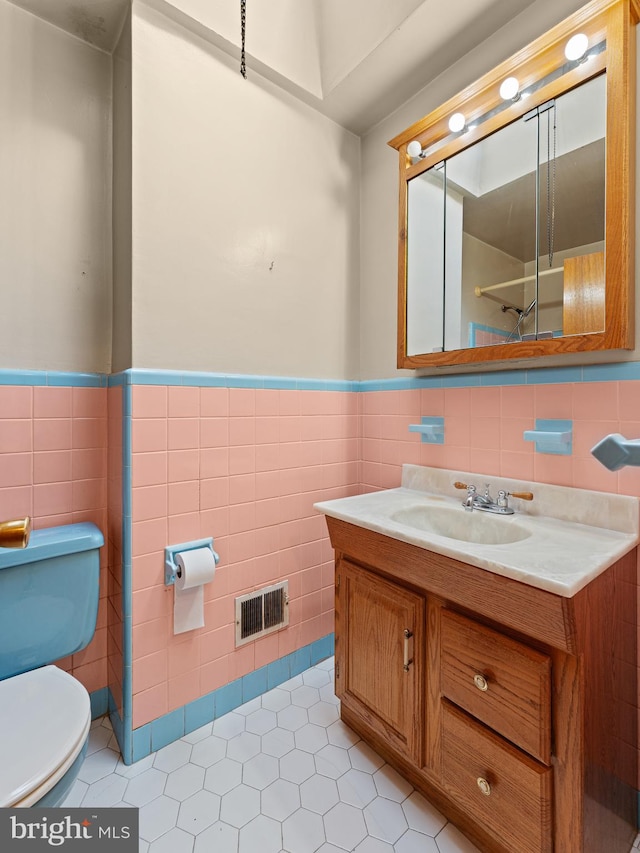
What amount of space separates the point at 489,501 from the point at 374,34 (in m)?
1.68

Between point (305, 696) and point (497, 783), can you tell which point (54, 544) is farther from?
point (497, 783)

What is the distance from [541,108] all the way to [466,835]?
2055 millimetres

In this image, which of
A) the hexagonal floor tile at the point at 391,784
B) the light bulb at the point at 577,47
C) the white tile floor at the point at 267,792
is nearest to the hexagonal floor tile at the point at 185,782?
the white tile floor at the point at 267,792

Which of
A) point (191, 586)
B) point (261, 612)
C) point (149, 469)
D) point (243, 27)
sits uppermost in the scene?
point (243, 27)

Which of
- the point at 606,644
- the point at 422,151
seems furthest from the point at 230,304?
the point at 606,644

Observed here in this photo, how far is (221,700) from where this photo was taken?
1529 millimetres

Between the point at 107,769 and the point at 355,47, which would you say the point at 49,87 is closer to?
the point at 355,47

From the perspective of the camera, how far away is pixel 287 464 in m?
1.72

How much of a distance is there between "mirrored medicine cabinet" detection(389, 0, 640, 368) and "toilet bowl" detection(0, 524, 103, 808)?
54.3 inches

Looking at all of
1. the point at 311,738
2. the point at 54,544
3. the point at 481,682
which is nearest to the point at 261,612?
the point at 311,738

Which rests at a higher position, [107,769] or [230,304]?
[230,304]

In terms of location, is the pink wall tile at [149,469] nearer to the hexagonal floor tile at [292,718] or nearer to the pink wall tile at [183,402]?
the pink wall tile at [183,402]

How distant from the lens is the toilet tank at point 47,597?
1.19m

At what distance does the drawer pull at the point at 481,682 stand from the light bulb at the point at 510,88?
5.46 feet
